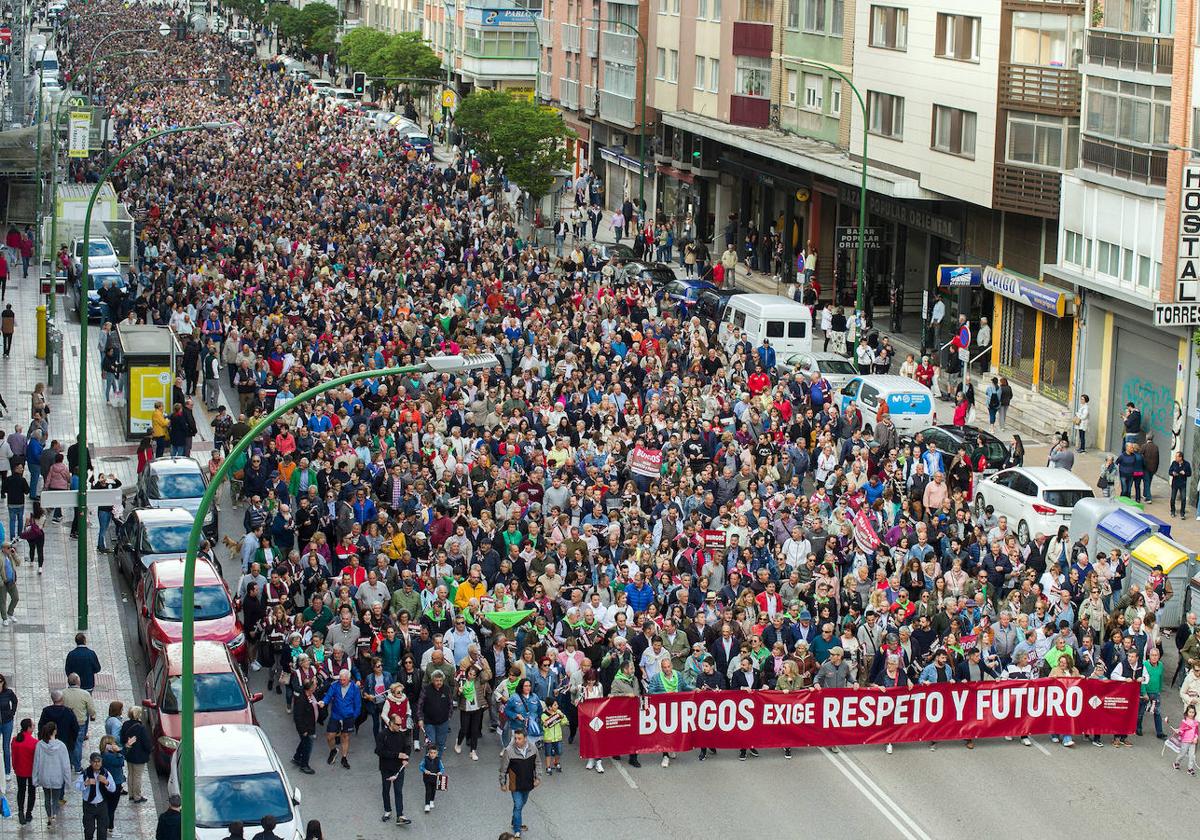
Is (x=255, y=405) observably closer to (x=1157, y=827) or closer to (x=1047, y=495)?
(x=1047, y=495)

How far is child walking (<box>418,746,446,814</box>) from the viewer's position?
22.8 m

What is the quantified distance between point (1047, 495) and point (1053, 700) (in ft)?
30.9

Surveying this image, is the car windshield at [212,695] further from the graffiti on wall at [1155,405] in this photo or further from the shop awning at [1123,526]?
the graffiti on wall at [1155,405]

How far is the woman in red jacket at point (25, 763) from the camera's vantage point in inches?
867

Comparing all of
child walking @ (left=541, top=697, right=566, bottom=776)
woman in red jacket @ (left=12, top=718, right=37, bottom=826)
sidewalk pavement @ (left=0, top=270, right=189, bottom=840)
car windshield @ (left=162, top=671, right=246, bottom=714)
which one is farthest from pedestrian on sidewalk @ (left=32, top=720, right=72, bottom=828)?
child walking @ (left=541, top=697, right=566, bottom=776)

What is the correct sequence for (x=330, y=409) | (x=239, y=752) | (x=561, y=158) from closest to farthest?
(x=239, y=752), (x=330, y=409), (x=561, y=158)

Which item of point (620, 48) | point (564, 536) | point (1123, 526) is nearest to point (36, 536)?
point (564, 536)

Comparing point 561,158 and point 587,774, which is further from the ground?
point 561,158

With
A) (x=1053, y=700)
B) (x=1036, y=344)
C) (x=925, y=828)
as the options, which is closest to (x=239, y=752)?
(x=925, y=828)

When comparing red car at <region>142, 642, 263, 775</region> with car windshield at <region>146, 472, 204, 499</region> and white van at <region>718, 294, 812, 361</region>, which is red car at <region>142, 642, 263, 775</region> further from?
white van at <region>718, 294, 812, 361</region>

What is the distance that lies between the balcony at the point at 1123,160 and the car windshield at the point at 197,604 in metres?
22.1

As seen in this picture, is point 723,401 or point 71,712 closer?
point 71,712

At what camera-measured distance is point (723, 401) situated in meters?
39.2

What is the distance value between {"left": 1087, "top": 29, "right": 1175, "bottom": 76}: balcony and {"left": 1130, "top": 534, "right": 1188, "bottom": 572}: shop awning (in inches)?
554
